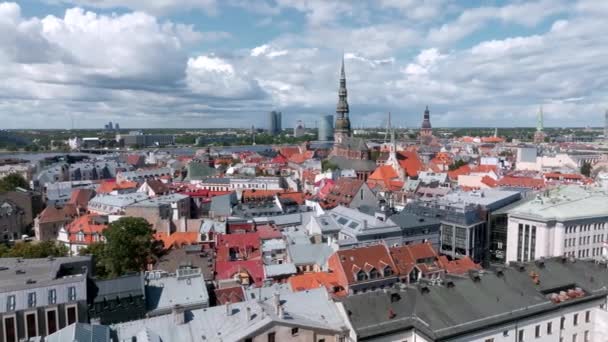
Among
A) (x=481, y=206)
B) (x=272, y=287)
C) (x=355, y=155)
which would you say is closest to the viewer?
(x=272, y=287)

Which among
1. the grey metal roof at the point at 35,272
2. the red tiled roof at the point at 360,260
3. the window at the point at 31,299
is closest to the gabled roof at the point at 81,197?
the grey metal roof at the point at 35,272

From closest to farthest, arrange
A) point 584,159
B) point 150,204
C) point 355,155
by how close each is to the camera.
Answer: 1. point 150,204
2. point 355,155
3. point 584,159

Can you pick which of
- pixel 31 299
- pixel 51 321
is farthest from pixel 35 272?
pixel 51 321

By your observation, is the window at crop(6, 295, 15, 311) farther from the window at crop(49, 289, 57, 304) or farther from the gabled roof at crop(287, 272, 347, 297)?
the gabled roof at crop(287, 272, 347, 297)

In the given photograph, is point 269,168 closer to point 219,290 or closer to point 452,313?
point 219,290

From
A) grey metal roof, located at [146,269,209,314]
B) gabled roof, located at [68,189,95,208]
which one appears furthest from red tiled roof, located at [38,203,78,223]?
grey metal roof, located at [146,269,209,314]

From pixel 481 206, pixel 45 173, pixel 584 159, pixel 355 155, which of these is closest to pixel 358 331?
pixel 481 206

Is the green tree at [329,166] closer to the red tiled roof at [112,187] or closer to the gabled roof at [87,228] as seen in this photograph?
the red tiled roof at [112,187]
